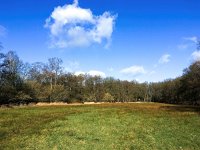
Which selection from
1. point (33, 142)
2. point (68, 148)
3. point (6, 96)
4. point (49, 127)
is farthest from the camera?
point (6, 96)

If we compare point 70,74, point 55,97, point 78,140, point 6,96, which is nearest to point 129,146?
point 78,140

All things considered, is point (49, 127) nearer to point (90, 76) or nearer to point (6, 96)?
point (6, 96)

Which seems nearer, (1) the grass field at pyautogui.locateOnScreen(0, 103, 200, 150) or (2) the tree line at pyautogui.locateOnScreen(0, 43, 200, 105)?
(1) the grass field at pyautogui.locateOnScreen(0, 103, 200, 150)

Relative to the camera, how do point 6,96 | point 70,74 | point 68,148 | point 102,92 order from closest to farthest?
point 68,148, point 6,96, point 70,74, point 102,92

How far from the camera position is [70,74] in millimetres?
143250

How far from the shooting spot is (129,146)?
20.6 m

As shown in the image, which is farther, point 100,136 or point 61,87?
point 61,87

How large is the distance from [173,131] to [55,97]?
94688 mm

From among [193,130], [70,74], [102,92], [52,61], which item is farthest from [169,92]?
[193,130]

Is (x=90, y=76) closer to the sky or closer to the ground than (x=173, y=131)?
closer to the sky

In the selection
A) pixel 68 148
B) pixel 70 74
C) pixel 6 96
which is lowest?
pixel 68 148

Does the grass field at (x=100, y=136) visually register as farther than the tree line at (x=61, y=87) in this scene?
No

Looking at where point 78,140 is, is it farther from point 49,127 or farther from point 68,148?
point 49,127

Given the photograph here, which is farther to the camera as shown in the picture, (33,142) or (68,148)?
(33,142)
